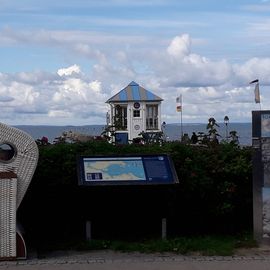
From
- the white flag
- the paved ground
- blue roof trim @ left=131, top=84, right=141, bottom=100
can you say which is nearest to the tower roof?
blue roof trim @ left=131, top=84, right=141, bottom=100

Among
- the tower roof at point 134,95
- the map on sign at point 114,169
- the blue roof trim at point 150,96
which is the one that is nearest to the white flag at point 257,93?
the map on sign at point 114,169

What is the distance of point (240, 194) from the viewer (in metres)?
9.97

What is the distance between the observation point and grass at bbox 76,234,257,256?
29.5 ft

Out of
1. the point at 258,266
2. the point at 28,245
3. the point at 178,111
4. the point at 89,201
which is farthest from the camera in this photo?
the point at 178,111

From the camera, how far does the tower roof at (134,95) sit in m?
43.6

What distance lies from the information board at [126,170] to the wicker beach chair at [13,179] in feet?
2.97

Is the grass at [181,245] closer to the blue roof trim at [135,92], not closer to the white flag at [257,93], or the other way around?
the white flag at [257,93]

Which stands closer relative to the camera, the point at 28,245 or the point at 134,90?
the point at 28,245

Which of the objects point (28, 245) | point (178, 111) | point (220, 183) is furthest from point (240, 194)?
point (178, 111)

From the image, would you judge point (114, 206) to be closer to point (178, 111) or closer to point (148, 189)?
point (148, 189)

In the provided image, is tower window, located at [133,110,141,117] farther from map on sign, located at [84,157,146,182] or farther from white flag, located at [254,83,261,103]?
map on sign, located at [84,157,146,182]

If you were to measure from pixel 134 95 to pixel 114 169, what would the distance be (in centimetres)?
3497

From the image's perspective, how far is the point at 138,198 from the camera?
9922 mm

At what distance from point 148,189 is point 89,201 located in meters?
0.86
